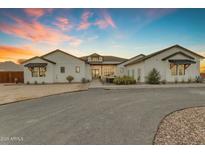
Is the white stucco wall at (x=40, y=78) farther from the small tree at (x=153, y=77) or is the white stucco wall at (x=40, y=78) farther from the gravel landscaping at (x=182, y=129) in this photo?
the gravel landscaping at (x=182, y=129)

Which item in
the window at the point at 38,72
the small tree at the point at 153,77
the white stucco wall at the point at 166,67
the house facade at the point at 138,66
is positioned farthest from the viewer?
the window at the point at 38,72

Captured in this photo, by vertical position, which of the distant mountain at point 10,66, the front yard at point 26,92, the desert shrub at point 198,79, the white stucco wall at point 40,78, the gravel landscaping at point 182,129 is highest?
the distant mountain at point 10,66

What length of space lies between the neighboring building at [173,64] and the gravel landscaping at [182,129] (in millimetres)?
11919

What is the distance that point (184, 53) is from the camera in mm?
17031

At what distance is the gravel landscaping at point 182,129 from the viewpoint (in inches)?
116

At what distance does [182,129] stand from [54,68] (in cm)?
1843

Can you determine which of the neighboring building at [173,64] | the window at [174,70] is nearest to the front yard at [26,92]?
the neighboring building at [173,64]

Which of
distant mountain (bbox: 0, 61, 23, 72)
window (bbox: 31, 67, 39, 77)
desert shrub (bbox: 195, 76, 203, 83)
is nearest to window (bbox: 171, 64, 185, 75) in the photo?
desert shrub (bbox: 195, 76, 203, 83)

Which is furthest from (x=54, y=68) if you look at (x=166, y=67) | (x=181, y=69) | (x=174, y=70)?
(x=181, y=69)

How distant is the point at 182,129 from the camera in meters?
3.44

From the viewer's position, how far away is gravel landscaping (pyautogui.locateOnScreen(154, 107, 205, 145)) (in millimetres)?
2943

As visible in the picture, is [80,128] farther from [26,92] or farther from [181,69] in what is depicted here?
[181,69]
